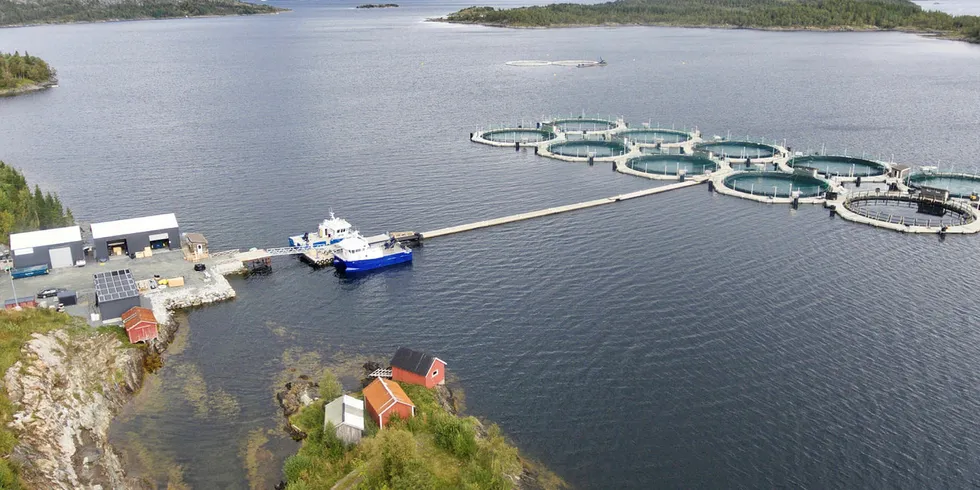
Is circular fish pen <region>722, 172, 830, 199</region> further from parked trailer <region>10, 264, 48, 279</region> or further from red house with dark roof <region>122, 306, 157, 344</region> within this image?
parked trailer <region>10, 264, 48, 279</region>

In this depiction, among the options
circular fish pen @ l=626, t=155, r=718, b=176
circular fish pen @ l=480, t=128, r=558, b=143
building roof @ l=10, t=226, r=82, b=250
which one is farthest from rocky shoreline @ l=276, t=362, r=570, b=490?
circular fish pen @ l=480, t=128, r=558, b=143

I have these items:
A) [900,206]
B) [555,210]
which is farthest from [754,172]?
[555,210]

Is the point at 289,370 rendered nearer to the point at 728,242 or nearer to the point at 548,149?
the point at 728,242

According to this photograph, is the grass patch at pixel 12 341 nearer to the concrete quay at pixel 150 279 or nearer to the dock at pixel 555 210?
the concrete quay at pixel 150 279

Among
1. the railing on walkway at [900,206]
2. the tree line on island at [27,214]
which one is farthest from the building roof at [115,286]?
the railing on walkway at [900,206]

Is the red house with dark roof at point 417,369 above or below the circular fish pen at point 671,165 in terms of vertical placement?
below

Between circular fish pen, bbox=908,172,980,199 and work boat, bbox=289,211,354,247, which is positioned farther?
circular fish pen, bbox=908,172,980,199

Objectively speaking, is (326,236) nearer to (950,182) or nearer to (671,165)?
(671,165)
